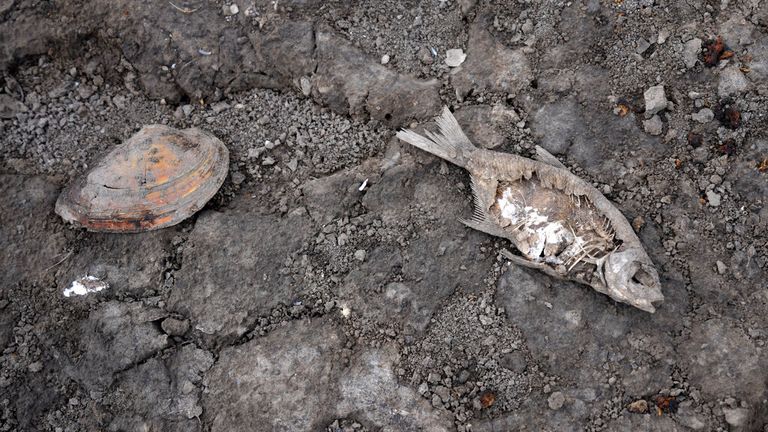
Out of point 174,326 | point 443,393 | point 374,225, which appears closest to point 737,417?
point 443,393

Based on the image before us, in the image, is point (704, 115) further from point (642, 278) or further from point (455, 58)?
point (455, 58)

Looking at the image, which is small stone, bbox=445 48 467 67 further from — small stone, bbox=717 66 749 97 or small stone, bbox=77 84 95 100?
small stone, bbox=77 84 95 100

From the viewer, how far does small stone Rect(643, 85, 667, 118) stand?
163 inches

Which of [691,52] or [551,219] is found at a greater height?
[691,52]

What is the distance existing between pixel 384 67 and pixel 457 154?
0.92m

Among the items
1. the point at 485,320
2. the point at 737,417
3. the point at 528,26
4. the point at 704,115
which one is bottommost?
the point at 737,417

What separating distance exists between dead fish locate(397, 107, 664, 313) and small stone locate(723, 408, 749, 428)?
75 centimetres

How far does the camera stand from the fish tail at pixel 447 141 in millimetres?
4246

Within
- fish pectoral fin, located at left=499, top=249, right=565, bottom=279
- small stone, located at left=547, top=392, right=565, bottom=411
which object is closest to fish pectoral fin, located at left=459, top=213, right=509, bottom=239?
fish pectoral fin, located at left=499, top=249, right=565, bottom=279

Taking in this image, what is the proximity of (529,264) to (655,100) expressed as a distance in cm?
148

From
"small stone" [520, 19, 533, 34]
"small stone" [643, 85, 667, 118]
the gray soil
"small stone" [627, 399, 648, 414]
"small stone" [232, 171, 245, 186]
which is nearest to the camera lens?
"small stone" [627, 399, 648, 414]

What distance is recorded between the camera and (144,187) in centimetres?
407

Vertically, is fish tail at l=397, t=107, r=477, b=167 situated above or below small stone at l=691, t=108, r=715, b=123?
below

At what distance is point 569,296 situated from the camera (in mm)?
3990
